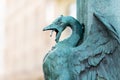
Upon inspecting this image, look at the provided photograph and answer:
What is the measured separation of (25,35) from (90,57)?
114 ft

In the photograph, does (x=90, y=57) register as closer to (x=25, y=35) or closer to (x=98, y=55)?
(x=98, y=55)

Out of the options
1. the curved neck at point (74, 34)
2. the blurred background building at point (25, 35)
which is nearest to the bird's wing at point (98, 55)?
the curved neck at point (74, 34)

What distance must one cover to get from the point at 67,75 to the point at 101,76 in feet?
0.91

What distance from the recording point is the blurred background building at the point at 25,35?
32469 millimetres

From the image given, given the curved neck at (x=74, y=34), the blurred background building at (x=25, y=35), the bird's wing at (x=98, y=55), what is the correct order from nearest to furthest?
the bird's wing at (x=98, y=55)
the curved neck at (x=74, y=34)
the blurred background building at (x=25, y=35)

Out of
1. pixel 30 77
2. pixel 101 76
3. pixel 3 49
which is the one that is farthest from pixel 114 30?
pixel 3 49

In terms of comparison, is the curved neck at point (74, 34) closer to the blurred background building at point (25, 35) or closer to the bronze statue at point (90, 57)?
the bronze statue at point (90, 57)

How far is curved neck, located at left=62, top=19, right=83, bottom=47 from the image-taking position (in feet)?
17.1

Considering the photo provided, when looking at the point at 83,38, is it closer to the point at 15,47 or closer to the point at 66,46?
the point at 66,46

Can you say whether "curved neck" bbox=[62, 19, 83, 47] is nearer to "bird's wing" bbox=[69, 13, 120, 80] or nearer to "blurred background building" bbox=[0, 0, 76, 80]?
"bird's wing" bbox=[69, 13, 120, 80]

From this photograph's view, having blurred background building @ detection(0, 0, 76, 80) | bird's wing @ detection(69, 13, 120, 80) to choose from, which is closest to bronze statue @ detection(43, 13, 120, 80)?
bird's wing @ detection(69, 13, 120, 80)

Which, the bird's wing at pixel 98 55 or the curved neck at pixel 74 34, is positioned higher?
the curved neck at pixel 74 34

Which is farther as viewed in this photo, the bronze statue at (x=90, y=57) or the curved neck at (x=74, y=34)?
the curved neck at (x=74, y=34)

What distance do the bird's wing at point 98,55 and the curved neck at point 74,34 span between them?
5.5 inches
